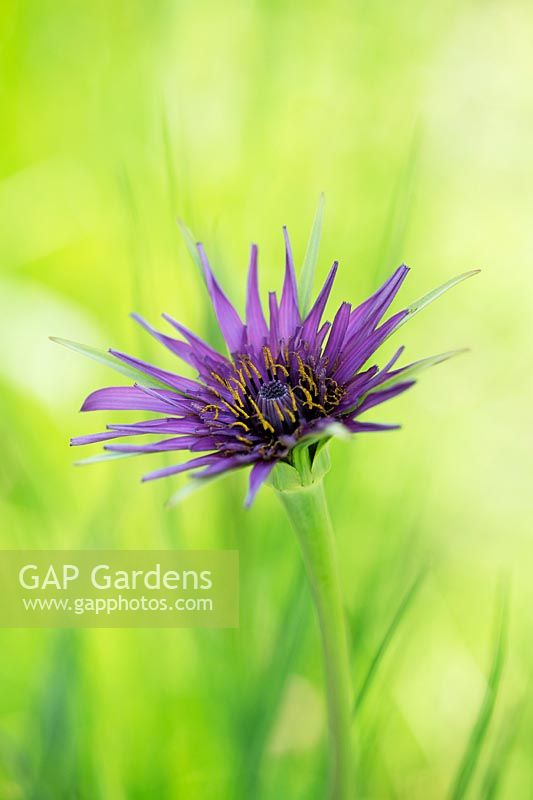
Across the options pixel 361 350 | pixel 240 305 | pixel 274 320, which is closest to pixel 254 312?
pixel 274 320

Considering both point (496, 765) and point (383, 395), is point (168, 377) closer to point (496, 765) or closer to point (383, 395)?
point (383, 395)

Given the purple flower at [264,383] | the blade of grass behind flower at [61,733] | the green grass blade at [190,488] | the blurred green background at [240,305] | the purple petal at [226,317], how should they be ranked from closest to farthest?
1. the green grass blade at [190,488]
2. the purple flower at [264,383]
3. the purple petal at [226,317]
4. the blade of grass behind flower at [61,733]
5. the blurred green background at [240,305]

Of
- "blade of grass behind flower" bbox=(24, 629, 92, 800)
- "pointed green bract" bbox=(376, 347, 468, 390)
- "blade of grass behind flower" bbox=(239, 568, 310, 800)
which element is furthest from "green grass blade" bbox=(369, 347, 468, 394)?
"blade of grass behind flower" bbox=(24, 629, 92, 800)

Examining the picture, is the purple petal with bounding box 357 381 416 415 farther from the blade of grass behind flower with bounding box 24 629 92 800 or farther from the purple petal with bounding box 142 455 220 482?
the blade of grass behind flower with bounding box 24 629 92 800

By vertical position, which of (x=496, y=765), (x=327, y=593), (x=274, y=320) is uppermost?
(x=274, y=320)

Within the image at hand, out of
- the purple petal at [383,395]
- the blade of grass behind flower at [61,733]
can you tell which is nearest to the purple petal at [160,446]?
the purple petal at [383,395]

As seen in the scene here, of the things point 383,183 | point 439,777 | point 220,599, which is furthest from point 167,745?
point 383,183

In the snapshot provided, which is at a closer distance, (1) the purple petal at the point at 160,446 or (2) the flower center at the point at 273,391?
(1) the purple petal at the point at 160,446

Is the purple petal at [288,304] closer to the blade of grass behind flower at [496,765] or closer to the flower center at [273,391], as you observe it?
the flower center at [273,391]
